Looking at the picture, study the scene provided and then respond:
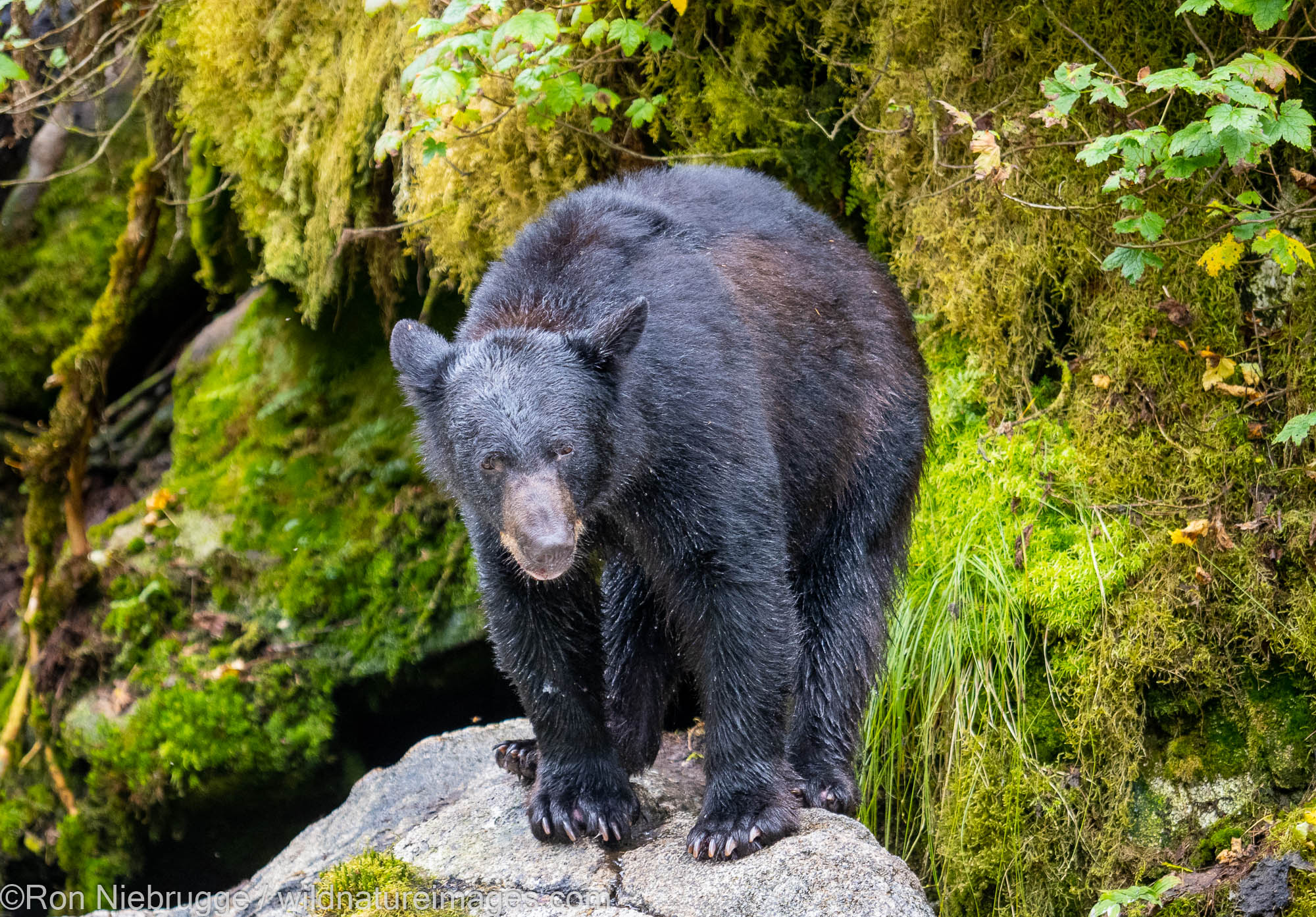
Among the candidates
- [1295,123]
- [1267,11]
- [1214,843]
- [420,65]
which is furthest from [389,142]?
[1214,843]

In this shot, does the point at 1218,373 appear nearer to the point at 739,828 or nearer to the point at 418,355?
the point at 739,828

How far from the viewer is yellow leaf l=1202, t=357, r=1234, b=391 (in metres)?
4.69

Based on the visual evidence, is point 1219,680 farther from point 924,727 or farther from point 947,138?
point 947,138

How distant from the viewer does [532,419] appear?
11.5 feet

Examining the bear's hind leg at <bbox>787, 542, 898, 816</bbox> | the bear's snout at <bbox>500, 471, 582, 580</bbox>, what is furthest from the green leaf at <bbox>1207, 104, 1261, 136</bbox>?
the bear's snout at <bbox>500, 471, 582, 580</bbox>

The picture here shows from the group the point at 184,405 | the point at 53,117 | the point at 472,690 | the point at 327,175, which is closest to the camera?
the point at 327,175

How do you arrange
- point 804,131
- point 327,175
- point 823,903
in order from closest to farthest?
1. point 823,903
2. point 804,131
3. point 327,175

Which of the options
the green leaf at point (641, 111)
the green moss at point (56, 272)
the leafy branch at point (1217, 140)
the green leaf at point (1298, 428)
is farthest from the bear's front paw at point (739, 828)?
the green moss at point (56, 272)

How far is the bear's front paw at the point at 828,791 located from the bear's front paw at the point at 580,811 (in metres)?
0.65

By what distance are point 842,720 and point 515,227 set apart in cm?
305

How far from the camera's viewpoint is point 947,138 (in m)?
5.46

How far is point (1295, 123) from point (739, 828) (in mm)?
2905

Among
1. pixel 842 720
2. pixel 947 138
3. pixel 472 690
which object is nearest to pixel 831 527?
pixel 842 720

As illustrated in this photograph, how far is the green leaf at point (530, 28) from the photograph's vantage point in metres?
4.48
